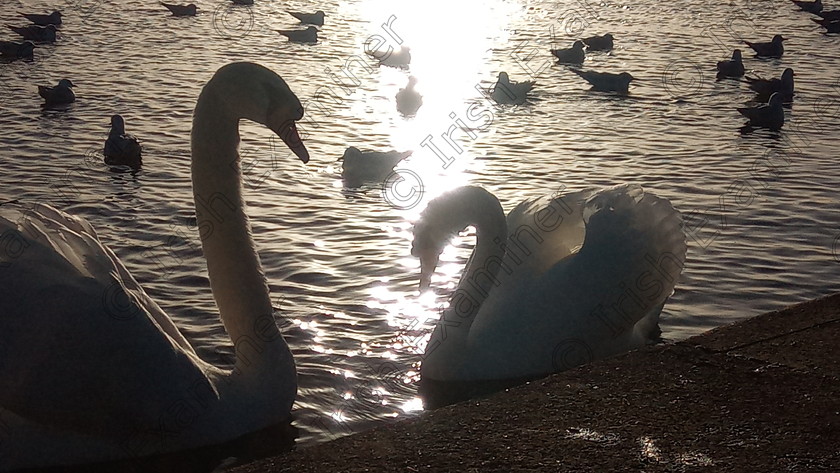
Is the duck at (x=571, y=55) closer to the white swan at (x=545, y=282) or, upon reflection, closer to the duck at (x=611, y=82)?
the duck at (x=611, y=82)

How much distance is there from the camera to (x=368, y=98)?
1783cm

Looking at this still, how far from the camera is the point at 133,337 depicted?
17.1ft

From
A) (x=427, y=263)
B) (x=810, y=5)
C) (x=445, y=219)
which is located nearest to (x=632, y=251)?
(x=445, y=219)

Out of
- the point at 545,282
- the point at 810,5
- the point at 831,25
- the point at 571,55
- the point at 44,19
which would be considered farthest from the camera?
the point at 810,5

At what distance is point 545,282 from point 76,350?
328 centimetres

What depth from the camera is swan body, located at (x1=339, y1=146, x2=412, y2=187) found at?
12.3 m

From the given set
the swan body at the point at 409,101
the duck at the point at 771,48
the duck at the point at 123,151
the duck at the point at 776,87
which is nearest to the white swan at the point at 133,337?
the duck at the point at 123,151

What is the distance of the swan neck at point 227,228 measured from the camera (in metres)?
5.65

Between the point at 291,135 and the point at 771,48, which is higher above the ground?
the point at 291,135

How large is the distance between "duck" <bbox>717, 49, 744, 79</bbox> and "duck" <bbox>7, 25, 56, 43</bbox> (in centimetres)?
1279

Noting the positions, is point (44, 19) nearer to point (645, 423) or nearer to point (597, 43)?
point (597, 43)

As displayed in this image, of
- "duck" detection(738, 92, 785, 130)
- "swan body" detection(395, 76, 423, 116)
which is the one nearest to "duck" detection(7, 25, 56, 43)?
"swan body" detection(395, 76, 423, 116)

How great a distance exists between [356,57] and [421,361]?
614 inches

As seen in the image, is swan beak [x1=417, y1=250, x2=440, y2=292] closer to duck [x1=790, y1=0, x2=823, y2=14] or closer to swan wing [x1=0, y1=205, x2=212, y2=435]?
swan wing [x1=0, y1=205, x2=212, y2=435]
